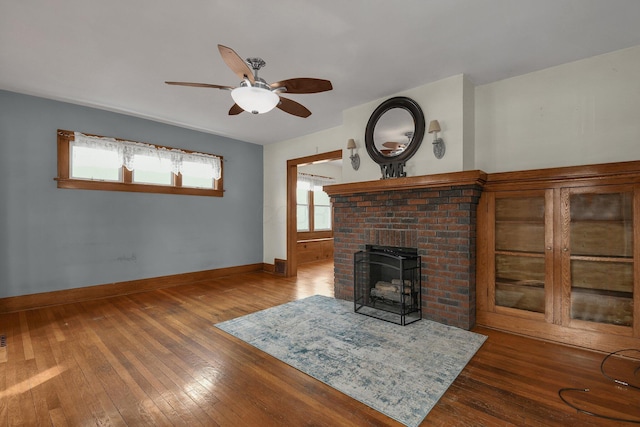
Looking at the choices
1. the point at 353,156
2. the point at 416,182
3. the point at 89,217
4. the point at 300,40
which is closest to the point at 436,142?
the point at 416,182

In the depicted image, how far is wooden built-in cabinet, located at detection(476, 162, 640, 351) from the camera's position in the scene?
7.93 feet

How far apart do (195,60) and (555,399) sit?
3.91m

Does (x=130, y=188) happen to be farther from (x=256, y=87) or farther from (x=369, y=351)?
(x=369, y=351)

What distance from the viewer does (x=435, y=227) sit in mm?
3164

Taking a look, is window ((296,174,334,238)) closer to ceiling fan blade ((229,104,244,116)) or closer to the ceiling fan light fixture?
ceiling fan blade ((229,104,244,116))

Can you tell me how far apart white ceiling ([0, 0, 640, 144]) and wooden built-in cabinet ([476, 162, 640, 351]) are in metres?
1.13

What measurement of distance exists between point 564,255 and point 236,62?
3.25 metres

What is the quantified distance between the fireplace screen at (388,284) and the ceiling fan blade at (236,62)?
2287mm

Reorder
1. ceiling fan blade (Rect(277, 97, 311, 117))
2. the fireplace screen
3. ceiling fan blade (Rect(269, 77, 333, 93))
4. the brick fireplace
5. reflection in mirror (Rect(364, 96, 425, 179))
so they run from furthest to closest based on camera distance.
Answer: reflection in mirror (Rect(364, 96, 425, 179)) → the fireplace screen → the brick fireplace → ceiling fan blade (Rect(277, 97, 311, 117)) → ceiling fan blade (Rect(269, 77, 333, 93))

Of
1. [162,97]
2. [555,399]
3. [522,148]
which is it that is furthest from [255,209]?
[555,399]

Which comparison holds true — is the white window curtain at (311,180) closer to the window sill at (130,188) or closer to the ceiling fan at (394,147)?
the window sill at (130,188)

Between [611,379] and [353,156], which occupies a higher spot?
[353,156]

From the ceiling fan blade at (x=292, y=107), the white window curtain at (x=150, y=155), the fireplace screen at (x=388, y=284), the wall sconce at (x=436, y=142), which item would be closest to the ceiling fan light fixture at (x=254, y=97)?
the ceiling fan blade at (x=292, y=107)

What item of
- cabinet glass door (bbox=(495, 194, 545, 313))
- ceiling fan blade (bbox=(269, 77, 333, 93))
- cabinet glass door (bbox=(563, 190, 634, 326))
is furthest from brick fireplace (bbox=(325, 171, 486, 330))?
ceiling fan blade (bbox=(269, 77, 333, 93))
